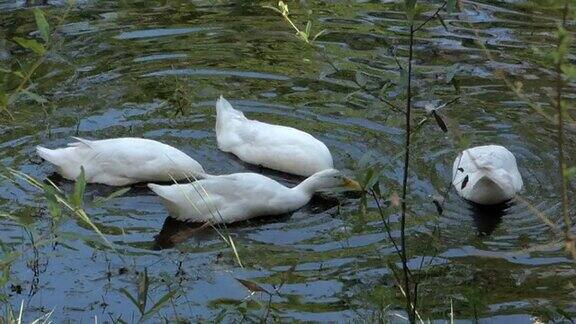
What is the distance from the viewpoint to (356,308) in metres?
5.12

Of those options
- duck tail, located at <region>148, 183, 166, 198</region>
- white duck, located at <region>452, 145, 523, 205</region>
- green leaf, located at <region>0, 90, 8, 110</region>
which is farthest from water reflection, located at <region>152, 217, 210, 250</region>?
green leaf, located at <region>0, 90, 8, 110</region>

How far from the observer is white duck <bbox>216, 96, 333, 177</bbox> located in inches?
267

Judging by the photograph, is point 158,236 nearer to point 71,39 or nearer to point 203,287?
point 203,287

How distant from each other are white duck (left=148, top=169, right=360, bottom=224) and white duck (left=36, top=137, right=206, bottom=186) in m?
0.37

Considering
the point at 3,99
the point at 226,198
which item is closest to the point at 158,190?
the point at 226,198

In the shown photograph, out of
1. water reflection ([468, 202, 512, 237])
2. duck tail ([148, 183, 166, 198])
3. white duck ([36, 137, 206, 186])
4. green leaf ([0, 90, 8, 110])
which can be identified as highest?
green leaf ([0, 90, 8, 110])

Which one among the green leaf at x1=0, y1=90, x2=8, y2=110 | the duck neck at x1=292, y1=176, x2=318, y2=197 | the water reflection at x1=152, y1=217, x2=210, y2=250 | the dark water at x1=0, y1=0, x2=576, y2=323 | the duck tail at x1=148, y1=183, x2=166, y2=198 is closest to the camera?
the green leaf at x1=0, y1=90, x2=8, y2=110

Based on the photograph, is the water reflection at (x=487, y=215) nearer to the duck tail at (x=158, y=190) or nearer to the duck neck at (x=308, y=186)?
the duck neck at (x=308, y=186)

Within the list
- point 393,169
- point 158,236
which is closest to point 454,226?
point 393,169

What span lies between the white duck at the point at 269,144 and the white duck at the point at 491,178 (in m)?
0.84

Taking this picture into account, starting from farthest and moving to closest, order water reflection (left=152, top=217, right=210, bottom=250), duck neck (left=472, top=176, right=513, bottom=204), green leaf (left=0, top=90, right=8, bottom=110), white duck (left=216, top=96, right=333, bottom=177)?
1. white duck (left=216, top=96, right=333, bottom=177)
2. duck neck (left=472, top=176, right=513, bottom=204)
3. water reflection (left=152, top=217, right=210, bottom=250)
4. green leaf (left=0, top=90, right=8, bottom=110)

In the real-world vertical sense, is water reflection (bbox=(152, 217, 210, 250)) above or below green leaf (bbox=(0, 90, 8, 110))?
below

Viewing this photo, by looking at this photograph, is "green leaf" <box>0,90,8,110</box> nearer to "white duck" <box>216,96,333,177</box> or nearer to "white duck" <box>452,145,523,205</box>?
"white duck" <box>452,145,523,205</box>

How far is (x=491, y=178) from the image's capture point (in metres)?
6.28
